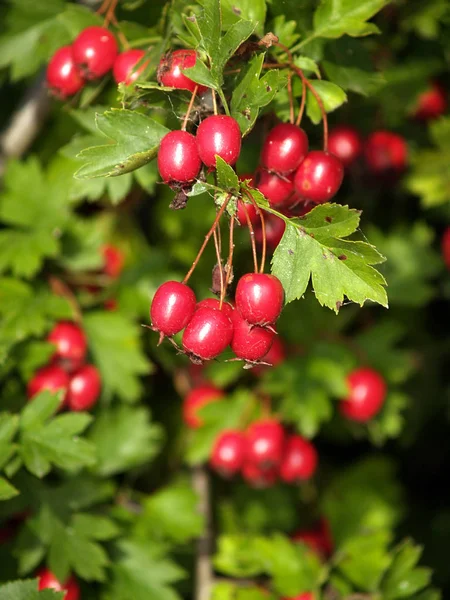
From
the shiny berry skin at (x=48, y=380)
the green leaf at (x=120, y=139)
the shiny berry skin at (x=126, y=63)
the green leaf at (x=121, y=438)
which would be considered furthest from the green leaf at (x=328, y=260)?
the green leaf at (x=121, y=438)

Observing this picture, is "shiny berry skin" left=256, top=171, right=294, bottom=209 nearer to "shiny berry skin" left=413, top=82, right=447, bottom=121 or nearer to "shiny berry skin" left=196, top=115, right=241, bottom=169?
"shiny berry skin" left=196, top=115, right=241, bottom=169

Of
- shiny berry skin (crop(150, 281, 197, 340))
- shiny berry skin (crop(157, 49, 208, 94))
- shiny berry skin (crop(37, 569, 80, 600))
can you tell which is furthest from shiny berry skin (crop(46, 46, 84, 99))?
shiny berry skin (crop(37, 569, 80, 600))

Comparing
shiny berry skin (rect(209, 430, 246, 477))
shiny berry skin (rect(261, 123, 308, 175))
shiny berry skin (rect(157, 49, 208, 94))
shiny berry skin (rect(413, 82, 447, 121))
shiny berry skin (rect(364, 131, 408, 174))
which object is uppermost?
shiny berry skin (rect(157, 49, 208, 94))

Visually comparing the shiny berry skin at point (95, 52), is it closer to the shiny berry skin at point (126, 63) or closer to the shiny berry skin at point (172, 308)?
the shiny berry skin at point (126, 63)

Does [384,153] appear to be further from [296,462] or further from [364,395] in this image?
[296,462]

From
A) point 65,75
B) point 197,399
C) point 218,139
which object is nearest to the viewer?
point 218,139

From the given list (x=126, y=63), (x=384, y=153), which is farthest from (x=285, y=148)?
(x=384, y=153)

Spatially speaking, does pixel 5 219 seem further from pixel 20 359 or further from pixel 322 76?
pixel 322 76
